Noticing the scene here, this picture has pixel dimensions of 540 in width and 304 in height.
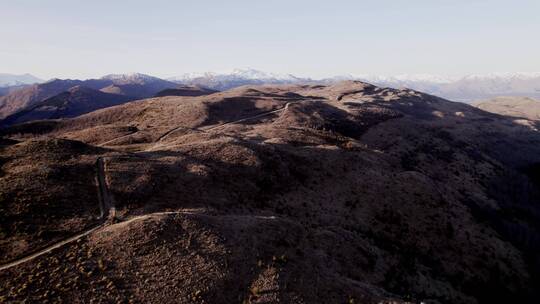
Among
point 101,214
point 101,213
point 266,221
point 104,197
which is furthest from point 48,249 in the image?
point 266,221

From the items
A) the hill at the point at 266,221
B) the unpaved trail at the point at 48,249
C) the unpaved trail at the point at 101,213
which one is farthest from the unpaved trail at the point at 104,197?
the unpaved trail at the point at 48,249

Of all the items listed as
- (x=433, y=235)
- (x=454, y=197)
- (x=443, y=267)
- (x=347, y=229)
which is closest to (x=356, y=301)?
(x=347, y=229)

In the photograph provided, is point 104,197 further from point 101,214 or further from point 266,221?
point 266,221

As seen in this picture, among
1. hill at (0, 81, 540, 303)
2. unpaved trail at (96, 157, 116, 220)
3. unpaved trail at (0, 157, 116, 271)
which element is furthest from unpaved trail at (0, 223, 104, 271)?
unpaved trail at (96, 157, 116, 220)

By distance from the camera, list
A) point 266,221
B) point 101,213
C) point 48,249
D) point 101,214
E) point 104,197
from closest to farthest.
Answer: point 48,249 < point 101,214 < point 101,213 < point 266,221 < point 104,197

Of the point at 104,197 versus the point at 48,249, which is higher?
the point at 104,197

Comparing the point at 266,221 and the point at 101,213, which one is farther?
the point at 266,221

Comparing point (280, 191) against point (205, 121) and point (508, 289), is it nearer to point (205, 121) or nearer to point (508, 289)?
point (508, 289)

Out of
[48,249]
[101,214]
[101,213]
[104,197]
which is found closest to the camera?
[48,249]

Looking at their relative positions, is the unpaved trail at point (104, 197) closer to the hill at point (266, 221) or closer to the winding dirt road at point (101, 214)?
the winding dirt road at point (101, 214)
